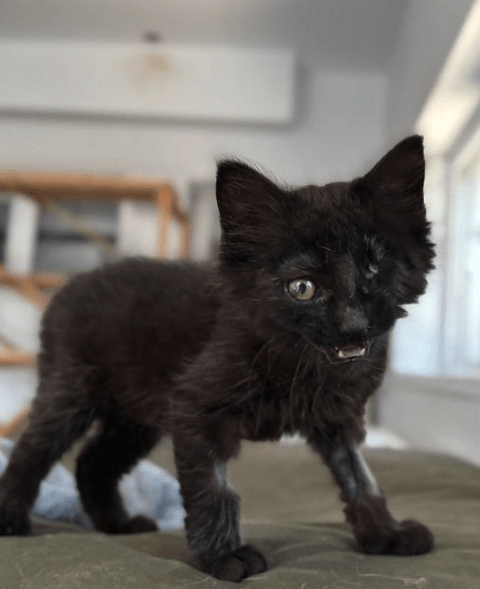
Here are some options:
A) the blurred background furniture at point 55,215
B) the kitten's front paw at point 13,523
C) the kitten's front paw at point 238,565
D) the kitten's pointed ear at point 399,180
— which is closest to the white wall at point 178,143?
the blurred background furniture at point 55,215

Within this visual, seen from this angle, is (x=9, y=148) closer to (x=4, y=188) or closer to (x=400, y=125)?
(x=4, y=188)

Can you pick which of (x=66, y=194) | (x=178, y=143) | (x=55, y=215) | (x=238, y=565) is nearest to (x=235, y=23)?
(x=178, y=143)

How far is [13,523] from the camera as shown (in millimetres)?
1142

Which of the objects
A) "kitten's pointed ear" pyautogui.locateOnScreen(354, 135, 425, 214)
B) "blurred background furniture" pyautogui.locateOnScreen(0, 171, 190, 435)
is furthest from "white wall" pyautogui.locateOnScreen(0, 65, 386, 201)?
"kitten's pointed ear" pyautogui.locateOnScreen(354, 135, 425, 214)

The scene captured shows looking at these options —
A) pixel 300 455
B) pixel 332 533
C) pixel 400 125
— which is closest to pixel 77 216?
pixel 400 125

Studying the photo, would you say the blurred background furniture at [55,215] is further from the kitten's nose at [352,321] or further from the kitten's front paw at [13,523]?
the kitten's nose at [352,321]

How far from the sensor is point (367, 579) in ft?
2.78

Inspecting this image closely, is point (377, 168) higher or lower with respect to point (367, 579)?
higher

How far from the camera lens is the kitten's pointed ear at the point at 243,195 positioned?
0.89m

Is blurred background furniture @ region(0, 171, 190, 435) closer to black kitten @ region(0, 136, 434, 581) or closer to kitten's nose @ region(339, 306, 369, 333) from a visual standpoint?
black kitten @ region(0, 136, 434, 581)

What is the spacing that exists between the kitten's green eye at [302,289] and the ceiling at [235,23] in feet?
10.8

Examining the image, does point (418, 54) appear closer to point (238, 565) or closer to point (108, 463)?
point (108, 463)

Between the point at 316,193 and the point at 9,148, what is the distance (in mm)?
3993

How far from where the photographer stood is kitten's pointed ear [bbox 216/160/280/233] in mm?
888
